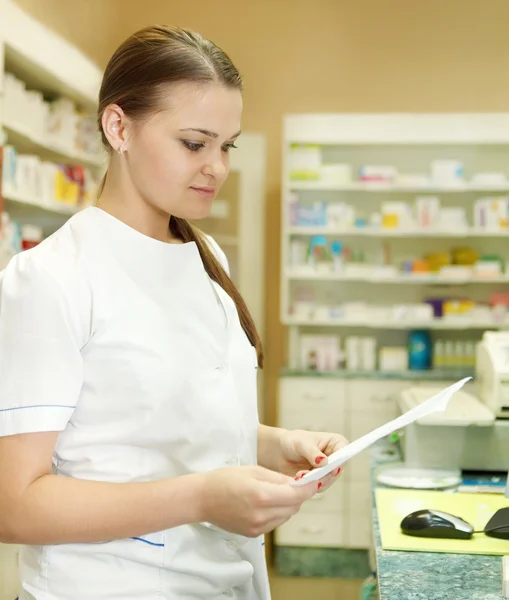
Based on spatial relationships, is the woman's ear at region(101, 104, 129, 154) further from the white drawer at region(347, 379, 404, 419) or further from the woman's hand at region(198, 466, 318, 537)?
the white drawer at region(347, 379, 404, 419)

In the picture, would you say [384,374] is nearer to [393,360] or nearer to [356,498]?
[393,360]

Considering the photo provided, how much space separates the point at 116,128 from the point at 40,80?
114 inches

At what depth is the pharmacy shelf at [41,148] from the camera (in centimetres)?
337

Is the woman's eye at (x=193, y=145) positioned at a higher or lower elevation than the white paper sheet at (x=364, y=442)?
higher

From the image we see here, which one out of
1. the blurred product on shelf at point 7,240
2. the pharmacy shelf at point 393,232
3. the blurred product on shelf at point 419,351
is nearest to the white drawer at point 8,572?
the blurred product on shelf at point 7,240

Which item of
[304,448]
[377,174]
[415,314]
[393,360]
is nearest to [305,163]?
[377,174]

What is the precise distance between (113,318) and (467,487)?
4.03 feet

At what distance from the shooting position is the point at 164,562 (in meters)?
1.15

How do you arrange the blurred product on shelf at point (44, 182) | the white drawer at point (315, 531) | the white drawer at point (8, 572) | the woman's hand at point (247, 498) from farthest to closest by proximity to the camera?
the white drawer at point (315, 531) < the blurred product on shelf at point (44, 182) < the white drawer at point (8, 572) < the woman's hand at point (247, 498)

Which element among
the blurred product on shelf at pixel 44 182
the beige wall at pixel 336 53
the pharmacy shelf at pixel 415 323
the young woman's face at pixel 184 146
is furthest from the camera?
the beige wall at pixel 336 53

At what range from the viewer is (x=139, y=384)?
111 centimetres

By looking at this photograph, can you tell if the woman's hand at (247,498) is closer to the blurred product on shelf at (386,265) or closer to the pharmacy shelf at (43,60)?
the pharmacy shelf at (43,60)

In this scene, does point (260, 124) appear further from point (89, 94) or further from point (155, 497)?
point (155, 497)

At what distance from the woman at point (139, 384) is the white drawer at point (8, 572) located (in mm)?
1902
